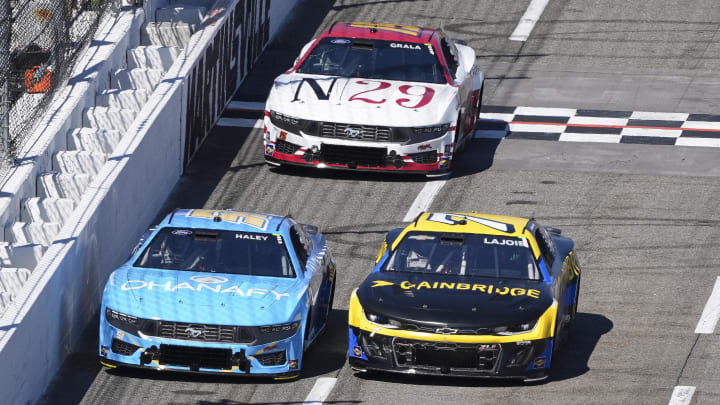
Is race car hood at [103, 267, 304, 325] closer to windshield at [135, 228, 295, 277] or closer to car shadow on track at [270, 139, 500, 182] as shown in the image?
windshield at [135, 228, 295, 277]

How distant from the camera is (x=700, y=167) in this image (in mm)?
19312

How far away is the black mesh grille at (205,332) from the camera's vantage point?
42.0ft

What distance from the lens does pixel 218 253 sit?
13914 millimetres

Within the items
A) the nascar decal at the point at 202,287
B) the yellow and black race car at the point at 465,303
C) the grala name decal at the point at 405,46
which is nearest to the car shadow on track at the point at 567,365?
the yellow and black race car at the point at 465,303

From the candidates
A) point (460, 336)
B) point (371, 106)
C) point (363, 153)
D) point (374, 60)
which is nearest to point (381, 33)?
point (374, 60)

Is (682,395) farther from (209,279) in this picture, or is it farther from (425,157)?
(425,157)

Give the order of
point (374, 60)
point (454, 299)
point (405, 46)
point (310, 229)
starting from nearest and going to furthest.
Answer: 1. point (454, 299)
2. point (310, 229)
3. point (374, 60)
4. point (405, 46)

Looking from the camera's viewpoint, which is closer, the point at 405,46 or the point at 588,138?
the point at 405,46

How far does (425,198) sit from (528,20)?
780 centimetres

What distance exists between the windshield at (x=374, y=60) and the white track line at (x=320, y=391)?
22.0 ft

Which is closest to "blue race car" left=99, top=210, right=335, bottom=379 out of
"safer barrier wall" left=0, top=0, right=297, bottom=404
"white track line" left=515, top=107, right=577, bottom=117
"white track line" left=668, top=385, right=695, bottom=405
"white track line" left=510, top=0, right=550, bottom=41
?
"safer barrier wall" left=0, top=0, right=297, bottom=404

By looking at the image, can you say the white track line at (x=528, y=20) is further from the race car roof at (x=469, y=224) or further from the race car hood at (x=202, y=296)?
the race car hood at (x=202, y=296)

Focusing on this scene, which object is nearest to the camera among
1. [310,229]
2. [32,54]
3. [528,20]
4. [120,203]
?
[310,229]

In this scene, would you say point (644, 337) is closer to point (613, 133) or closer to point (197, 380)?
point (197, 380)
